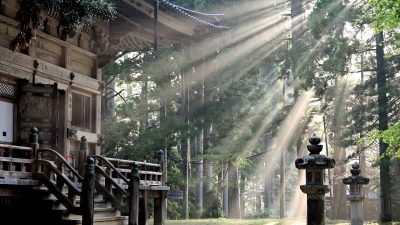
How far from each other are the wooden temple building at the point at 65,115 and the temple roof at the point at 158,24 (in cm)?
3

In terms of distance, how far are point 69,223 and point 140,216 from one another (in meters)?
3.06

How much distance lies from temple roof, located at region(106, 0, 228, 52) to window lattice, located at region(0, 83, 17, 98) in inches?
163

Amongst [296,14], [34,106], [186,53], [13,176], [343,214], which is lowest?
[343,214]

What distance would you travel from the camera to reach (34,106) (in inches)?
608

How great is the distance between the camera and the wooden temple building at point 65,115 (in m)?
12.6

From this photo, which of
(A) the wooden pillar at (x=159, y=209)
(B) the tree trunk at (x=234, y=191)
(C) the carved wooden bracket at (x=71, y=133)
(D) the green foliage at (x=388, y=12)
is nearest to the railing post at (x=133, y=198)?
(A) the wooden pillar at (x=159, y=209)

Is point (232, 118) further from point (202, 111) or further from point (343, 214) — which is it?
point (343, 214)

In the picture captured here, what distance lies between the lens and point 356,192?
612 inches

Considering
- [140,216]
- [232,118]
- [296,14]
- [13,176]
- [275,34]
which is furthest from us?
[275,34]

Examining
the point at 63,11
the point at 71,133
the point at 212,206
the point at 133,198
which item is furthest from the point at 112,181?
the point at 212,206

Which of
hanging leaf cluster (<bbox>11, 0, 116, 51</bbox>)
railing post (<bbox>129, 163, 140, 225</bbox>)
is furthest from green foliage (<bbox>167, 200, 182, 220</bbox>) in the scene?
hanging leaf cluster (<bbox>11, 0, 116, 51</bbox>)

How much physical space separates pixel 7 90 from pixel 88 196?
4729mm

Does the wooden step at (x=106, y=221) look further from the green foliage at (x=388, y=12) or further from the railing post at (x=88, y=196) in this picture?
the green foliage at (x=388, y=12)

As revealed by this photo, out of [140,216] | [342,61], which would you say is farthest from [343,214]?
[140,216]
